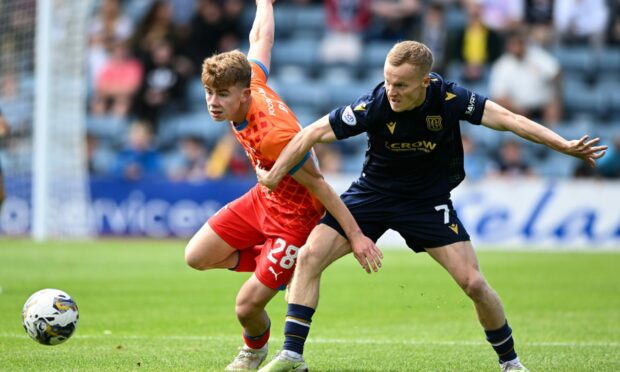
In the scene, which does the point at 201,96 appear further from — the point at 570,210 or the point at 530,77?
the point at 570,210

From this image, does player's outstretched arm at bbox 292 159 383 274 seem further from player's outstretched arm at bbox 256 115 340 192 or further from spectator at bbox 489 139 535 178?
spectator at bbox 489 139 535 178

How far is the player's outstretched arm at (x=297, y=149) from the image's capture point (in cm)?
641

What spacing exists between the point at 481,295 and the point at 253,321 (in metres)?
Answer: 1.62

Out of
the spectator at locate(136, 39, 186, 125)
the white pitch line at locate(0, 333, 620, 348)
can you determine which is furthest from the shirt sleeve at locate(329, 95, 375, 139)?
the spectator at locate(136, 39, 186, 125)

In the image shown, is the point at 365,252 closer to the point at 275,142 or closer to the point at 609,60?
the point at 275,142

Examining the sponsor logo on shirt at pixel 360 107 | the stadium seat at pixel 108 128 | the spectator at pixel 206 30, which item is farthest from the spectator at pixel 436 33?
the sponsor logo on shirt at pixel 360 107

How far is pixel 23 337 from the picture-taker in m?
8.17

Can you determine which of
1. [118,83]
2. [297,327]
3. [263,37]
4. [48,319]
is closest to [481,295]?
[297,327]

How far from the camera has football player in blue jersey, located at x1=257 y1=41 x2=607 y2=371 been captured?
6.36 meters

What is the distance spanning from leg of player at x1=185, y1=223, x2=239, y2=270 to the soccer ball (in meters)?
0.91

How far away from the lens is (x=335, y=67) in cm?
2538

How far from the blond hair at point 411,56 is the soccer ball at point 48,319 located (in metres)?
2.82

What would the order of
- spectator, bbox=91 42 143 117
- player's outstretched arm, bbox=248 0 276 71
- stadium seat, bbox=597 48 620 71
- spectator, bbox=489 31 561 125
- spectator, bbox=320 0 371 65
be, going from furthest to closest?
spectator, bbox=91 42 143 117 < spectator, bbox=320 0 371 65 < stadium seat, bbox=597 48 620 71 < spectator, bbox=489 31 561 125 < player's outstretched arm, bbox=248 0 276 71

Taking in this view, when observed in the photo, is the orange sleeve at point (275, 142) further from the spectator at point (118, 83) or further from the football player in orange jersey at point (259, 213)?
the spectator at point (118, 83)
